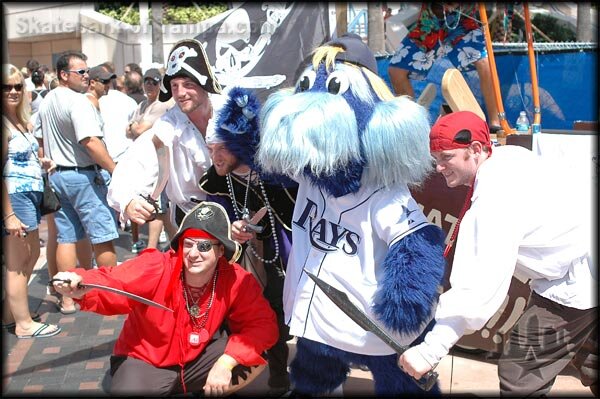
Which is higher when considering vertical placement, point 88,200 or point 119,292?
point 88,200

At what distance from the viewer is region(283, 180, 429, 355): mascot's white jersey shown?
263cm

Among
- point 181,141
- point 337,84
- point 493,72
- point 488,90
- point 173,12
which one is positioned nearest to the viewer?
point 337,84

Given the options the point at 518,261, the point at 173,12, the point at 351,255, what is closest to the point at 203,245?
the point at 351,255

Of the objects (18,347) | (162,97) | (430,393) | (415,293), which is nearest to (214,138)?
(162,97)

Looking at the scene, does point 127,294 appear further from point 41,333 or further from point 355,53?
point 41,333

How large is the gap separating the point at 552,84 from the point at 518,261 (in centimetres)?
393

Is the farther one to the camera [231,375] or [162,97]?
[162,97]

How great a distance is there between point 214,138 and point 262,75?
88.9 inches

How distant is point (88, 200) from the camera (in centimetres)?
469

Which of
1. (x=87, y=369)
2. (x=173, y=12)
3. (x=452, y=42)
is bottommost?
(x=87, y=369)

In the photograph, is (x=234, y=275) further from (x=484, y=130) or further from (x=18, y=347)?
(x=18, y=347)

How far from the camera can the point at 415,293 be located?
8.15 feet

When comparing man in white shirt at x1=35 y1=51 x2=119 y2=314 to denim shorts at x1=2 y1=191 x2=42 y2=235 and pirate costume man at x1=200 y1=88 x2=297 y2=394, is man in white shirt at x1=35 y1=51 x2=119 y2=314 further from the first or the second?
pirate costume man at x1=200 y1=88 x2=297 y2=394

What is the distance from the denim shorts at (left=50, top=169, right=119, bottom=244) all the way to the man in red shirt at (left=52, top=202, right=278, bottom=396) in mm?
1658
